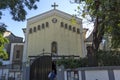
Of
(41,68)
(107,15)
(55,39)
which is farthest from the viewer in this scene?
(55,39)

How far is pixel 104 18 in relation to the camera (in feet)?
31.3

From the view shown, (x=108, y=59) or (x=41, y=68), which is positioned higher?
(x=108, y=59)

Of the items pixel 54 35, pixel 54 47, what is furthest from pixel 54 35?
pixel 54 47

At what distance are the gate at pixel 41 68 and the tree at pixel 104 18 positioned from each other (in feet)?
21.3

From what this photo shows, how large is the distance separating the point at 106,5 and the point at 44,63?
9.11 meters

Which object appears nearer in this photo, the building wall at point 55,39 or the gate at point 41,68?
the gate at point 41,68

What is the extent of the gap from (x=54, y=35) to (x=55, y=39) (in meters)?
0.55

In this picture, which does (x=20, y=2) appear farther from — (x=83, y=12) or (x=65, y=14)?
(x=65, y=14)

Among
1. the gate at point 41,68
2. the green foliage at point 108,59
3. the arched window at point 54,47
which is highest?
the arched window at point 54,47

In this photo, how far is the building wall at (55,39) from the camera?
21.8 meters

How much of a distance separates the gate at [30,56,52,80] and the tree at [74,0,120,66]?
6495mm

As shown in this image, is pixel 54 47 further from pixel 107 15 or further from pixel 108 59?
pixel 107 15

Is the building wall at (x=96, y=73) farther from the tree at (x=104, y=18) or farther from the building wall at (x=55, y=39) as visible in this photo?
the building wall at (x=55, y=39)

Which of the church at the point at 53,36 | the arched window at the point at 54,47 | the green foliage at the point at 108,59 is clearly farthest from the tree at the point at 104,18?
the arched window at the point at 54,47
